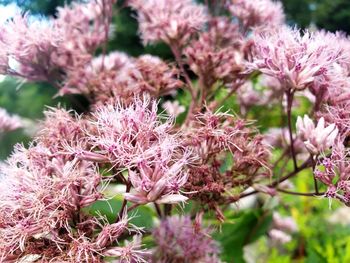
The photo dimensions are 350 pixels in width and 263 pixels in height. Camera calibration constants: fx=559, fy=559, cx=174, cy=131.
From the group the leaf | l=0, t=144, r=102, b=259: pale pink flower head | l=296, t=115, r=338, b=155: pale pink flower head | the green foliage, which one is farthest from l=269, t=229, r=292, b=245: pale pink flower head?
l=0, t=144, r=102, b=259: pale pink flower head

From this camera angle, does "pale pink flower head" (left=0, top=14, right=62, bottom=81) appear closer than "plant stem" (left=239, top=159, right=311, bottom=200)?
No

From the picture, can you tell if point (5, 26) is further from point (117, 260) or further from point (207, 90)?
point (117, 260)

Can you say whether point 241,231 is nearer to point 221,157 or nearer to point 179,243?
point 179,243

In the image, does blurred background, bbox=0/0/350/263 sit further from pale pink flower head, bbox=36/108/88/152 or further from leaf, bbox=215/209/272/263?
pale pink flower head, bbox=36/108/88/152

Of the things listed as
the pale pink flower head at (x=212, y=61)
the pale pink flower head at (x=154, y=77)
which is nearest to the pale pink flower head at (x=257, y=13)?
the pale pink flower head at (x=212, y=61)

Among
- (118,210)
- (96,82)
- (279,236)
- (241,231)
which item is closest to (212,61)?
(96,82)

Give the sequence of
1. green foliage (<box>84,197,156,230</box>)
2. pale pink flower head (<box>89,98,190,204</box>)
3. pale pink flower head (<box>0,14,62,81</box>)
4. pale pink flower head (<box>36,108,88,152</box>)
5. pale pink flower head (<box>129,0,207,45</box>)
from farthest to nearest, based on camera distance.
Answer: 1. pale pink flower head (<box>129,0,207,45</box>)
2. pale pink flower head (<box>0,14,62,81</box>)
3. green foliage (<box>84,197,156,230</box>)
4. pale pink flower head (<box>36,108,88,152</box>)
5. pale pink flower head (<box>89,98,190,204</box>)
